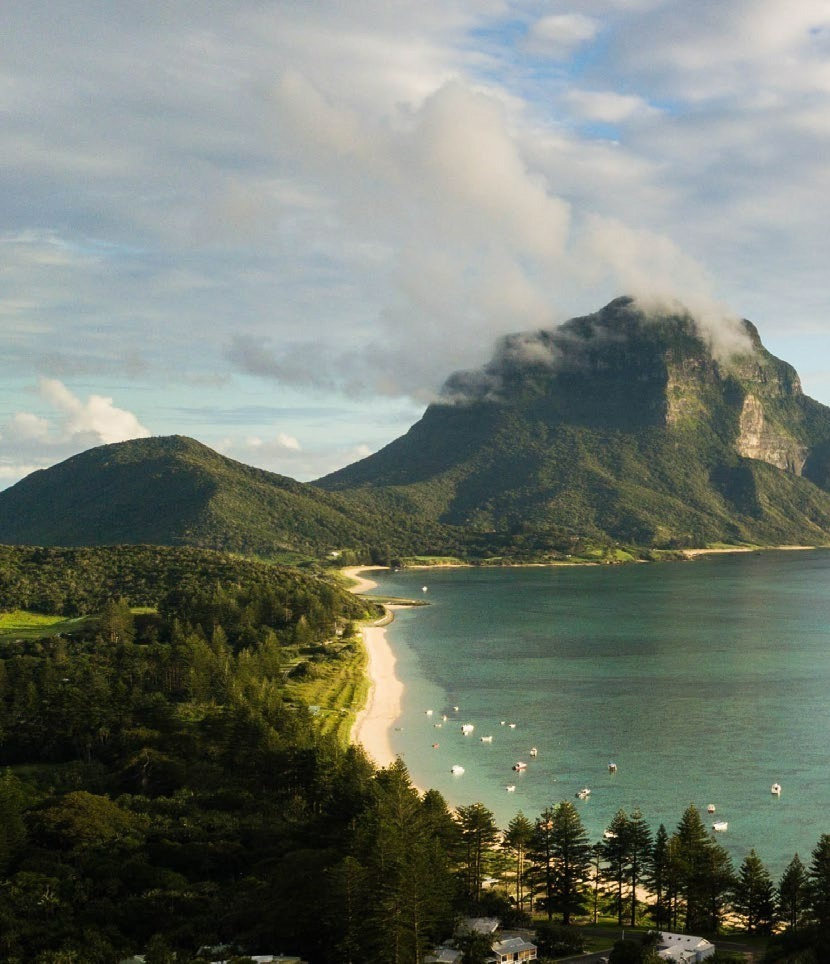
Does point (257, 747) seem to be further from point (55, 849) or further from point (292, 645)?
point (292, 645)

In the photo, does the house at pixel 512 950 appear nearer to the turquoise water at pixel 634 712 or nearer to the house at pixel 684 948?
the house at pixel 684 948

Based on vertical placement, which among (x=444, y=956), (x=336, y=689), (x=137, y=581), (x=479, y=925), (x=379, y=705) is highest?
(x=137, y=581)

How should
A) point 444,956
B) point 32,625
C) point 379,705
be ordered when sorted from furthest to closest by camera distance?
point 32,625
point 379,705
point 444,956

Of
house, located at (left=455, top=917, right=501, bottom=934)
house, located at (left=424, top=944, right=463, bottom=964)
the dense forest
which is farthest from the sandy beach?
house, located at (left=424, top=944, right=463, bottom=964)

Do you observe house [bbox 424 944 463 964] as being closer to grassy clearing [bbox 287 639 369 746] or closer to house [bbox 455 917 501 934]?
house [bbox 455 917 501 934]

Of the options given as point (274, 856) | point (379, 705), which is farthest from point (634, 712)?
point (274, 856)

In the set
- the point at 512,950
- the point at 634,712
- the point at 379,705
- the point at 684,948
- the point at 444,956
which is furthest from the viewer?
the point at 379,705

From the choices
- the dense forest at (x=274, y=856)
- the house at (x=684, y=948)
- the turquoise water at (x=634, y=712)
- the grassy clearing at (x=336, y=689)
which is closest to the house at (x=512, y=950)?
the dense forest at (x=274, y=856)

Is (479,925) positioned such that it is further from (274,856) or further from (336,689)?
(336,689)
